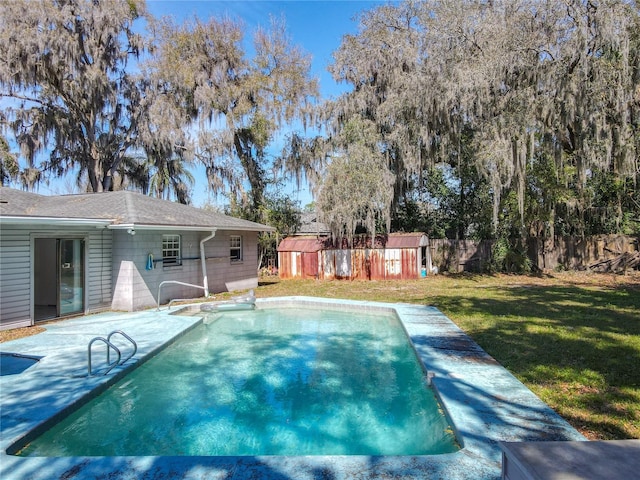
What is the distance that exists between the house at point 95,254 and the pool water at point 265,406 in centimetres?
320

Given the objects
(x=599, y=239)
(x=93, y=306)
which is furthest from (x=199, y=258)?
(x=599, y=239)

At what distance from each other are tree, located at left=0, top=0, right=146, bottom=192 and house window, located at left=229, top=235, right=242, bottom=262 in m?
8.03

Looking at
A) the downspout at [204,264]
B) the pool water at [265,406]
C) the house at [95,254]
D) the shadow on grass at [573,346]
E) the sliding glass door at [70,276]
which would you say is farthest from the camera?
the downspout at [204,264]

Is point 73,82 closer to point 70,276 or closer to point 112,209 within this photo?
point 112,209

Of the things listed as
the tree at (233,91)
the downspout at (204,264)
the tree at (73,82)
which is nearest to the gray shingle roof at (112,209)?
the downspout at (204,264)

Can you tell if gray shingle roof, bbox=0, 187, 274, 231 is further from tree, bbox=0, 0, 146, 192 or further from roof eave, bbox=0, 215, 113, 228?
tree, bbox=0, 0, 146, 192

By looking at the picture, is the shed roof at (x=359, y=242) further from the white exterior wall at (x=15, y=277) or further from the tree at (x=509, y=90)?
the white exterior wall at (x=15, y=277)

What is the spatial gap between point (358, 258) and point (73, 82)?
12.8 m

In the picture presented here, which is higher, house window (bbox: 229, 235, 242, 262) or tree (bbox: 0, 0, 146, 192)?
tree (bbox: 0, 0, 146, 192)

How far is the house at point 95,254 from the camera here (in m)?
7.17

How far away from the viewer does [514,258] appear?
1600 centimetres

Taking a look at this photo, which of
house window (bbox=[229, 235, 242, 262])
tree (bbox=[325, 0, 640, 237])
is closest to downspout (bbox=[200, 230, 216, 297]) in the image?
house window (bbox=[229, 235, 242, 262])

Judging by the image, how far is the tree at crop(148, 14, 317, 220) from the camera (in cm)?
1664

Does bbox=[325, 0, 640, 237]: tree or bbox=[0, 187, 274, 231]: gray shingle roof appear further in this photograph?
bbox=[325, 0, 640, 237]: tree
